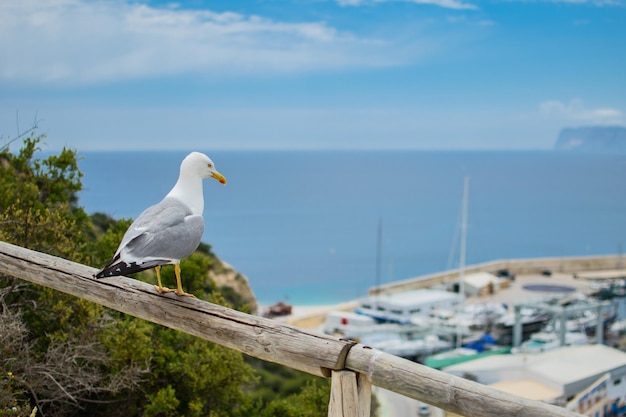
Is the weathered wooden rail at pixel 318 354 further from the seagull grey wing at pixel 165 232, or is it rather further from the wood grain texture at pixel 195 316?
the seagull grey wing at pixel 165 232

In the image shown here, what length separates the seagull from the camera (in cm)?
235

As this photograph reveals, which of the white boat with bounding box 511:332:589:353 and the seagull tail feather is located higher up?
the seagull tail feather

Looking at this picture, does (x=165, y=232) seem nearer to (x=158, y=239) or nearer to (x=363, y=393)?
(x=158, y=239)

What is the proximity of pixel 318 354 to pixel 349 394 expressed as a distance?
149 mm

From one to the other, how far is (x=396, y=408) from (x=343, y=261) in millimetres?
31454

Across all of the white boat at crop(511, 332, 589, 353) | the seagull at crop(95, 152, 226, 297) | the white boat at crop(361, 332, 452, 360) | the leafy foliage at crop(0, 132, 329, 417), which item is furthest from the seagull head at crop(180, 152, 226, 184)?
the white boat at crop(511, 332, 589, 353)

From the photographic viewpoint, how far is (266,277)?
1574 inches

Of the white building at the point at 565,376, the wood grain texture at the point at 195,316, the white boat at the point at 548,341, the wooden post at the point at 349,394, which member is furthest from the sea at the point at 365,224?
the wooden post at the point at 349,394

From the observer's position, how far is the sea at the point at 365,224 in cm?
4150

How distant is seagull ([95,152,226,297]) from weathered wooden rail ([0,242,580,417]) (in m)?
0.12

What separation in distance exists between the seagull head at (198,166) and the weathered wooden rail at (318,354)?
47 cm

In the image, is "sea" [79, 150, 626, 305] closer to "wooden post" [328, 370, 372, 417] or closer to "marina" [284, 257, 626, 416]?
"marina" [284, 257, 626, 416]

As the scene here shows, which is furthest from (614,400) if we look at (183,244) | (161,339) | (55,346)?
(183,244)

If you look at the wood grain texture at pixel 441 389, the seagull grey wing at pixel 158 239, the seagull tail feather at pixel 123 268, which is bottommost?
the wood grain texture at pixel 441 389
